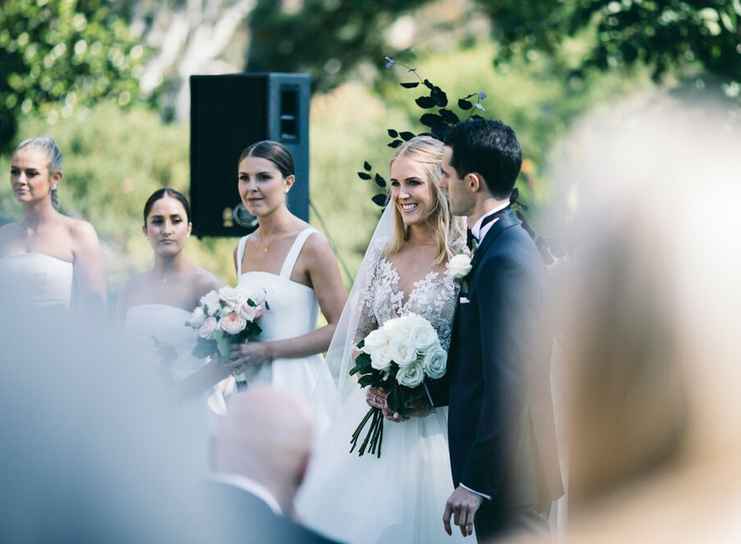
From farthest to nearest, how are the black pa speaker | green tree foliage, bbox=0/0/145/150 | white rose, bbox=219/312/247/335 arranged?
green tree foliage, bbox=0/0/145/150
the black pa speaker
white rose, bbox=219/312/247/335

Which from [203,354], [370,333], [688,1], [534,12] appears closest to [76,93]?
[534,12]

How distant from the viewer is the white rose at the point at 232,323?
17.3 feet

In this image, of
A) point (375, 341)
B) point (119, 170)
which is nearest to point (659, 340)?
point (375, 341)

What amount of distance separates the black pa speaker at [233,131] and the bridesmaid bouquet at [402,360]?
240cm

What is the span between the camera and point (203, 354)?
548 centimetres

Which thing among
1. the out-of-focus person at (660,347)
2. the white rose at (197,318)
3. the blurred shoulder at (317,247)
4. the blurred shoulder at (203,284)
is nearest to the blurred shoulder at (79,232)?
the blurred shoulder at (203,284)

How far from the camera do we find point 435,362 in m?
4.27

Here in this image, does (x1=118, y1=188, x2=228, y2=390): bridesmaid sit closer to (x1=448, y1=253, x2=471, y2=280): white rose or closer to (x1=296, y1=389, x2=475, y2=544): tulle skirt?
(x1=296, y1=389, x2=475, y2=544): tulle skirt

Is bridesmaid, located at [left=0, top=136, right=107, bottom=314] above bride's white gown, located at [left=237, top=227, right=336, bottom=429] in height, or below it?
above

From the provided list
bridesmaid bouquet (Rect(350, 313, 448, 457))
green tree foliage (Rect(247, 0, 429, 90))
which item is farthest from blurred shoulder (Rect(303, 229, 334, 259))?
green tree foliage (Rect(247, 0, 429, 90))

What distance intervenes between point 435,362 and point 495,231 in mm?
764

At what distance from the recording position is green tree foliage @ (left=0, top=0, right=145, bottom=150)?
14.8 meters

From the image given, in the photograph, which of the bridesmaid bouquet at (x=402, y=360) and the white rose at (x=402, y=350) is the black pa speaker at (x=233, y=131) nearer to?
the bridesmaid bouquet at (x=402, y=360)

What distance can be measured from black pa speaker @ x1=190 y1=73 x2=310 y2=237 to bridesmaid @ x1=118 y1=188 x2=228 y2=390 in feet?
1.71
